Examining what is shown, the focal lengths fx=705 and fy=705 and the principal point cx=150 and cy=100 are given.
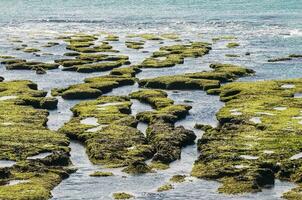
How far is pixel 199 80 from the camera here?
3812 inches

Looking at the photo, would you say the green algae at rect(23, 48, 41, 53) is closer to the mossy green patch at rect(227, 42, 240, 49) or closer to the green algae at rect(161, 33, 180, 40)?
the green algae at rect(161, 33, 180, 40)

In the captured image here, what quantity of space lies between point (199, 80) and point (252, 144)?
36.0 meters

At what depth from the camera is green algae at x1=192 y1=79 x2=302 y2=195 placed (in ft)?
175

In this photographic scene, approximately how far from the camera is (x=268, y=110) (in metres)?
75.1

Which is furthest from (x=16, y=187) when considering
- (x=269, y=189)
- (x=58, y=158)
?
(x=269, y=189)

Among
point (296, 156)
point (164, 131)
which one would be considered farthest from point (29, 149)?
point (296, 156)

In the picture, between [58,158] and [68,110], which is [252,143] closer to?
[58,158]

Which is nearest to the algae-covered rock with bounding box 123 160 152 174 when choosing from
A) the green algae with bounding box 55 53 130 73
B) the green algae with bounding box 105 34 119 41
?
the green algae with bounding box 55 53 130 73

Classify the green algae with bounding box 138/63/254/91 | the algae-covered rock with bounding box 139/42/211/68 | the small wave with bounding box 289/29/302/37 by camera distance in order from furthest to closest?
the small wave with bounding box 289/29/302/37
the algae-covered rock with bounding box 139/42/211/68
the green algae with bounding box 138/63/254/91

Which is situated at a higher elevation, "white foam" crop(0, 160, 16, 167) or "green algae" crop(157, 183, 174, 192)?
"white foam" crop(0, 160, 16, 167)

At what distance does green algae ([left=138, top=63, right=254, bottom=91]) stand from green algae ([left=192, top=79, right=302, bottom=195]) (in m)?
10.3

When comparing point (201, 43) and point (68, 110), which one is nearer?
point (68, 110)

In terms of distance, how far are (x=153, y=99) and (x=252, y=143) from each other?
24.1 metres

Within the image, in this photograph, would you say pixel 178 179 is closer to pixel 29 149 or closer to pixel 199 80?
pixel 29 149
